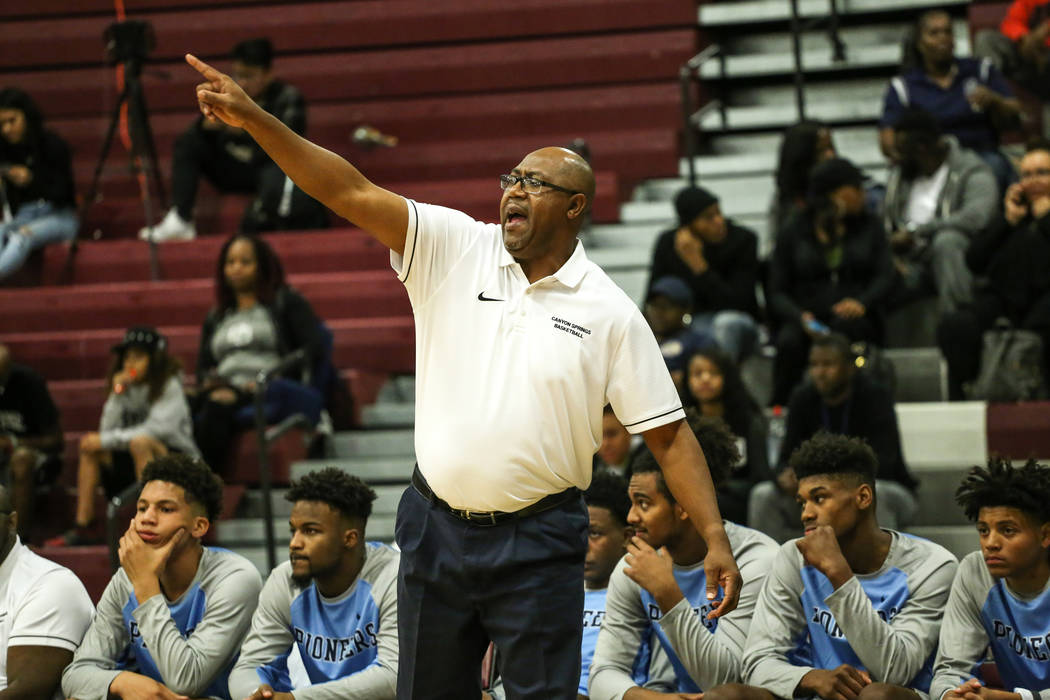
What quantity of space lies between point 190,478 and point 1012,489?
2.65 meters

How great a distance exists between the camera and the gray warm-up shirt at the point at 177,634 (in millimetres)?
4977

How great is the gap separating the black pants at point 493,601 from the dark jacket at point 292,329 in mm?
3935

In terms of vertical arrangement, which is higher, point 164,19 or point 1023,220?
point 164,19

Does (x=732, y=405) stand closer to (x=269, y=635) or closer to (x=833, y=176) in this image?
(x=833, y=176)

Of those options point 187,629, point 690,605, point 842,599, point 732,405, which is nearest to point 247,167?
point 732,405

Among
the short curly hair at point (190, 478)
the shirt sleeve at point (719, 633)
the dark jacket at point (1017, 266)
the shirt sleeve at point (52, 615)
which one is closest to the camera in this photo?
the shirt sleeve at point (719, 633)

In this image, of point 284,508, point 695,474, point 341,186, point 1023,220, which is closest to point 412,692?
point 695,474

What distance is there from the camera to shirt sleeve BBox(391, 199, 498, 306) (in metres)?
3.58

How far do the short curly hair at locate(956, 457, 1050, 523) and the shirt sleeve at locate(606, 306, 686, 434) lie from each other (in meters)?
1.40

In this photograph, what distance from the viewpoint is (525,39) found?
9977 millimetres

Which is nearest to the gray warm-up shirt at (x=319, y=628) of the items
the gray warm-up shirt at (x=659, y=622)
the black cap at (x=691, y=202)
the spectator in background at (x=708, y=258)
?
the gray warm-up shirt at (x=659, y=622)

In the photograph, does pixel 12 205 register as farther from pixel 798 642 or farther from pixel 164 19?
pixel 798 642

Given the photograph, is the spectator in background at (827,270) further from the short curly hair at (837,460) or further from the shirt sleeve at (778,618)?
the shirt sleeve at (778,618)

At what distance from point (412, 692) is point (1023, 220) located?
14.5 ft
